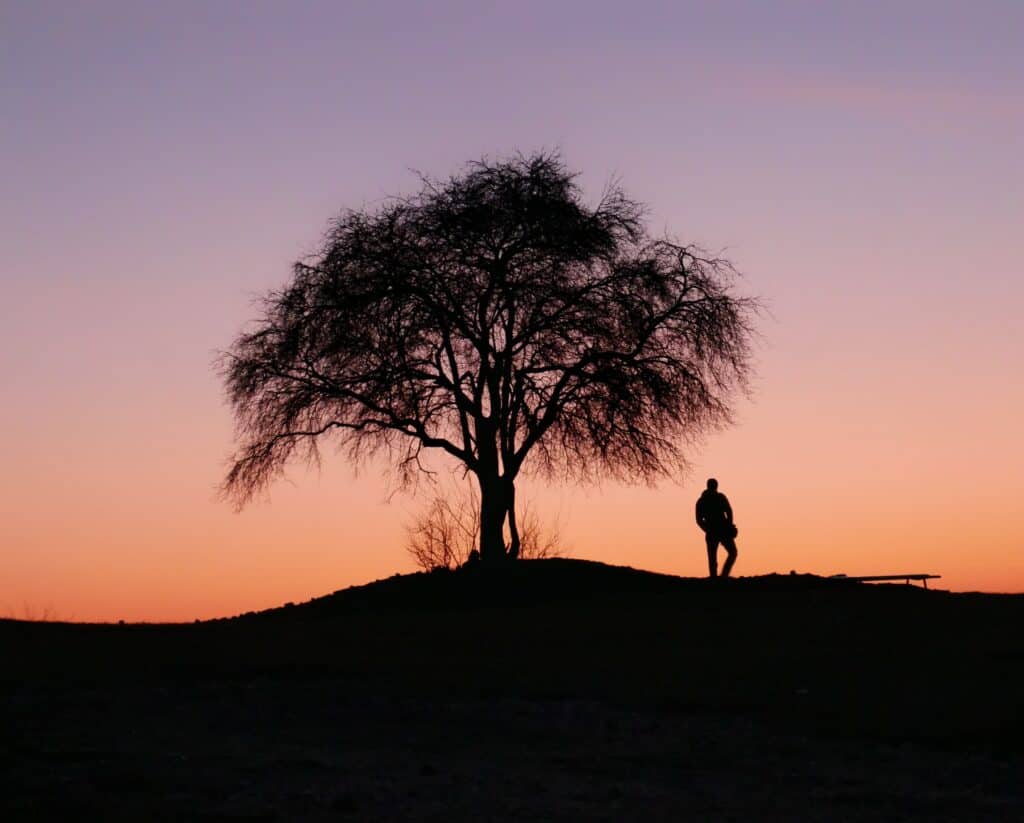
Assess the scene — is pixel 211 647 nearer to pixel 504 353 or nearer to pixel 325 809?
pixel 325 809

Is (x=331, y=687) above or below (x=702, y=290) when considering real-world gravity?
below

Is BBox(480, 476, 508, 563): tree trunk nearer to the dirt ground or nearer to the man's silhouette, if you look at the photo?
the man's silhouette

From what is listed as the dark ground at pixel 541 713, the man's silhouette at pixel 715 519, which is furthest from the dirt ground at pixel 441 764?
the man's silhouette at pixel 715 519

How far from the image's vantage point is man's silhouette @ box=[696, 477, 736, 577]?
30.4m

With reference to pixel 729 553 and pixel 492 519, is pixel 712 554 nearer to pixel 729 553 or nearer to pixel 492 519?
pixel 729 553

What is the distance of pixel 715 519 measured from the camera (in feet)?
100

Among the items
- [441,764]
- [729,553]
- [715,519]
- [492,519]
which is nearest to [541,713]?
[441,764]

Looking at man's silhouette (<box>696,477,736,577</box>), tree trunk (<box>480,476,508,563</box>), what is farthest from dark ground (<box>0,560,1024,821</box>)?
tree trunk (<box>480,476,508,563</box>)

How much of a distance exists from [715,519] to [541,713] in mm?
13974

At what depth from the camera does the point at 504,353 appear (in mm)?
34062

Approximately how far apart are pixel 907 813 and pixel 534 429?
21.8 metres

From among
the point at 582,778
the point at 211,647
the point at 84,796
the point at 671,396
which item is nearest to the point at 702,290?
the point at 671,396

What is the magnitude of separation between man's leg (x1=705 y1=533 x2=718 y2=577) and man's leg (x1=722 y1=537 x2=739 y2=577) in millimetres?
189

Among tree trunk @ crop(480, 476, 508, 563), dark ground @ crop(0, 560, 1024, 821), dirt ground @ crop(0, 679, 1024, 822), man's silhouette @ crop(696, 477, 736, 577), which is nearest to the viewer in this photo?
dirt ground @ crop(0, 679, 1024, 822)
